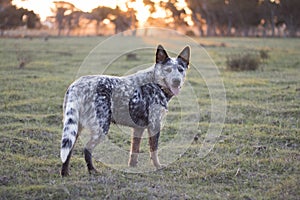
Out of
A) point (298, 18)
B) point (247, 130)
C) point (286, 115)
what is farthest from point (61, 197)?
point (298, 18)

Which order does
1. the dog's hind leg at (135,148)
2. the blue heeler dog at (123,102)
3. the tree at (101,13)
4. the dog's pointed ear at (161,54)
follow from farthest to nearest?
1. the tree at (101,13)
2. the dog's hind leg at (135,148)
3. the dog's pointed ear at (161,54)
4. the blue heeler dog at (123,102)

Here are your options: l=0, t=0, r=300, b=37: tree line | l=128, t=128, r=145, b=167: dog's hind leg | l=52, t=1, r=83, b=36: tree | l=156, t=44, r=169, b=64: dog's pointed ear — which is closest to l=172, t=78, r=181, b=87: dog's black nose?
l=156, t=44, r=169, b=64: dog's pointed ear

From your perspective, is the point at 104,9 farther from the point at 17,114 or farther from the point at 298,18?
the point at 17,114

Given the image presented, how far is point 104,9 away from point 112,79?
72985mm

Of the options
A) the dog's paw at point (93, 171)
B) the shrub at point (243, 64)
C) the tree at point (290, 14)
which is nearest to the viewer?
the dog's paw at point (93, 171)

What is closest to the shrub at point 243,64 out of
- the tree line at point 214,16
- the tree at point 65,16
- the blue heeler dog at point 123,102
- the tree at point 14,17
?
the blue heeler dog at point 123,102

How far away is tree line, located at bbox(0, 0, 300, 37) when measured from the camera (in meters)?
68.9

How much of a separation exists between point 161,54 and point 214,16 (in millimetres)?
73623

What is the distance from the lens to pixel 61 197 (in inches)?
227

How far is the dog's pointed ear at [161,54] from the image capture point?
7.08 metres

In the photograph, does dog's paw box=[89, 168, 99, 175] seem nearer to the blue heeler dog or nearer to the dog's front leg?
the blue heeler dog

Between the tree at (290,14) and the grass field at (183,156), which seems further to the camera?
the tree at (290,14)

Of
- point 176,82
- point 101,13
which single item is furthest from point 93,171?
point 101,13

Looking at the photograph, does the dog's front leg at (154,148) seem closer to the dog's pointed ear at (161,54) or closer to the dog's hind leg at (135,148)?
the dog's hind leg at (135,148)
